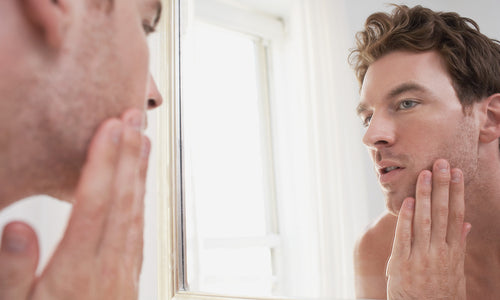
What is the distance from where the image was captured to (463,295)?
538mm

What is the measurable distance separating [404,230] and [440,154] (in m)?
0.11

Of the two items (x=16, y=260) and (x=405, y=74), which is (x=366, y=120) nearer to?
(x=405, y=74)

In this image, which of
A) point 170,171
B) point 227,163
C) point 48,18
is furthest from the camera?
point 170,171

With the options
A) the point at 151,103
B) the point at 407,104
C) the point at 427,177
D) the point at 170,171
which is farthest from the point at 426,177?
the point at 170,171

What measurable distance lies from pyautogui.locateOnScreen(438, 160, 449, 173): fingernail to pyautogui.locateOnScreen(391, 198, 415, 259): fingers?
0.18 feet

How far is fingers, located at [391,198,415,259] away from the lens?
1.78ft

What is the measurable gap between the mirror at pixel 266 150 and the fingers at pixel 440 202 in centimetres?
9

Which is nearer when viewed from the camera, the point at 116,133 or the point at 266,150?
the point at 116,133

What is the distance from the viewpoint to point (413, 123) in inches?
21.5

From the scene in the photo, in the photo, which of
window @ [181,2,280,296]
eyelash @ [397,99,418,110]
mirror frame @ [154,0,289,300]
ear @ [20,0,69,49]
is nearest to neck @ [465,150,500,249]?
eyelash @ [397,99,418,110]

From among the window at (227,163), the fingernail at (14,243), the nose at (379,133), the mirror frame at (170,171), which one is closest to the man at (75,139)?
the fingernail at (14,243)

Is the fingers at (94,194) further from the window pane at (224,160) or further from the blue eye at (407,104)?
the window pane at (224,160)

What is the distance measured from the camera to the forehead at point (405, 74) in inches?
21.0

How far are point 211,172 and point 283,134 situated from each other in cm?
25
